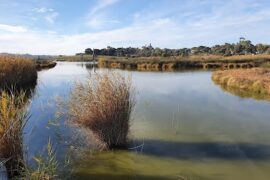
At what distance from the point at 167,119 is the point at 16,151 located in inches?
290

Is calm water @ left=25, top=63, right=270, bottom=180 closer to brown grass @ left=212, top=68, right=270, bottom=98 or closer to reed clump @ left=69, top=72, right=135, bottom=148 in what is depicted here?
reed clump @ left=69, top=72, right=135, bottom=148

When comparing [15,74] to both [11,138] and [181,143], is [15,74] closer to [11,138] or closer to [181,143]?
[181,143]

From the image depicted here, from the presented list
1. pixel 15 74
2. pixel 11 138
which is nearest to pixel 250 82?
pixel 15 74

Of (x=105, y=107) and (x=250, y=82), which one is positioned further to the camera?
(x=250, y=82)

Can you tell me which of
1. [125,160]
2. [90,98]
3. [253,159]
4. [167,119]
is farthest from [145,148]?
[167,119]

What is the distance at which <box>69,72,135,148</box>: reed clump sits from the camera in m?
10.0

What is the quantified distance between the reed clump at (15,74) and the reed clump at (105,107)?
10548 mm

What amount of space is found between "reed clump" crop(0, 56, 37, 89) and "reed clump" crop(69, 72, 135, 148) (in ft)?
34.6

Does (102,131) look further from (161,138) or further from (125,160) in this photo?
(161,138)

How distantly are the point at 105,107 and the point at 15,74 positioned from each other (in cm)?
1520

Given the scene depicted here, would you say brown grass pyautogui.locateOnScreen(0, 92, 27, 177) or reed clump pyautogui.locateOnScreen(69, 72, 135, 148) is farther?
reed clump pyautogui.locateOnScreen(69, 72, 135, 148)

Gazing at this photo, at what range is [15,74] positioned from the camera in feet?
77.2

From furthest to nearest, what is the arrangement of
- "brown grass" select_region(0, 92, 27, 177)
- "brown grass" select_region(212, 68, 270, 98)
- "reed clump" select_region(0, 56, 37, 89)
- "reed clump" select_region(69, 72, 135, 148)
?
"brown grass" select_region(212, 68, 270, 98)
"reed clump" select_region(0, 56, 37, 89)
"reed clump" select_region(69, 72, 135, 148)
"brown grass" select_region(0, 92, 27, 177)

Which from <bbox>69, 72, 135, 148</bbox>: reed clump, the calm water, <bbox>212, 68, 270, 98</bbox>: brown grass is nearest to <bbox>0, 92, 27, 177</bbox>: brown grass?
the calm water
